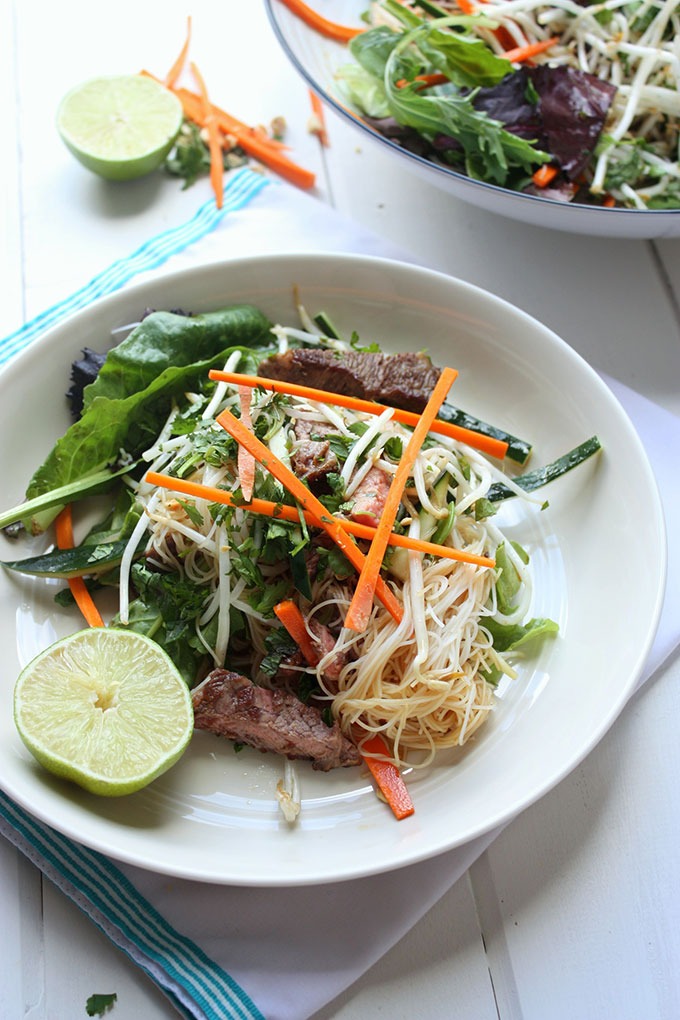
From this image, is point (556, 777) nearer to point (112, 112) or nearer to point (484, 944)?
point (484, 944)

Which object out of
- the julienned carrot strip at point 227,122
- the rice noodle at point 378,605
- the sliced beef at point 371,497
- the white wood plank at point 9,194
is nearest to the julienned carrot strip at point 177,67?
the julienned carrot strip at point 227,122

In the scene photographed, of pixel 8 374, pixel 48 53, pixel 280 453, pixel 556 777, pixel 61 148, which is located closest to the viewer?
pixel 556 777

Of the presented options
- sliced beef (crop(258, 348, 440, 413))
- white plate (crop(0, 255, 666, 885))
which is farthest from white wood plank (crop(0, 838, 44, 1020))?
sliced beef (crop(258, 348, 440, 413))

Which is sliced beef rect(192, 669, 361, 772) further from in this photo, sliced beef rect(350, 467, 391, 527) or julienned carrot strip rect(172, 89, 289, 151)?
julienned carrot strip rect(172, 89, 289, 151)

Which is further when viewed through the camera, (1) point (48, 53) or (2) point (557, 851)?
(1) point (48, 53)

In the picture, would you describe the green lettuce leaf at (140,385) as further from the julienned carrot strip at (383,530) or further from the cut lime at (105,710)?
the julienned carrot strip at (383,530)

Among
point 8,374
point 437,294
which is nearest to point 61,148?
point 8,374

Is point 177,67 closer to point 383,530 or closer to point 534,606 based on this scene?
point 383,530
